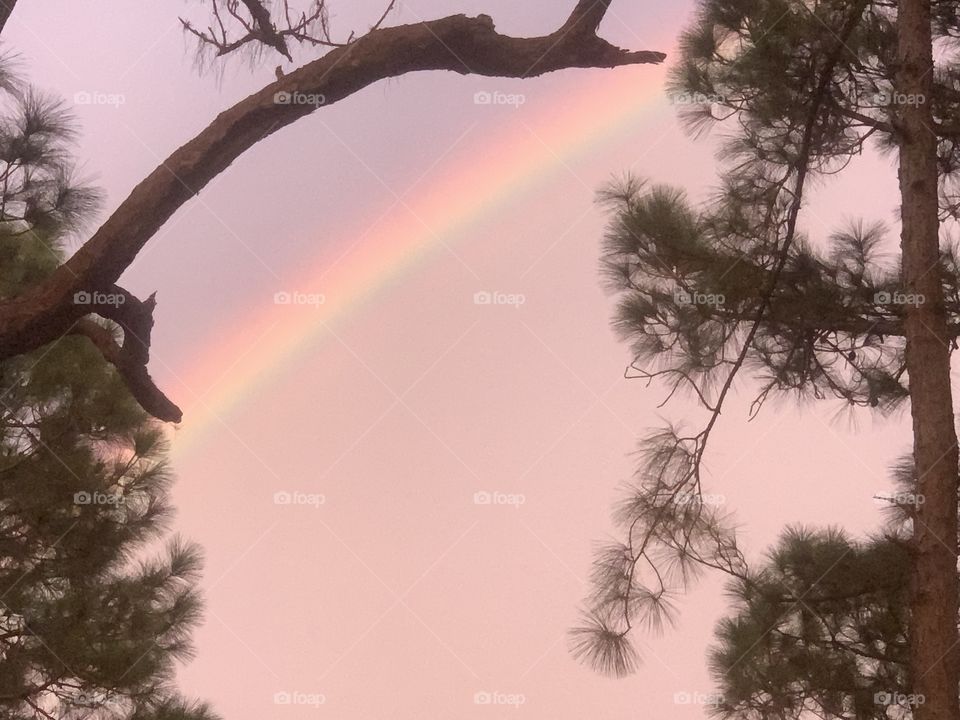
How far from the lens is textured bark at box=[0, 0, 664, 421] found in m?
2.40

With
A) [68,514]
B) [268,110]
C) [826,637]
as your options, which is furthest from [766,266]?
[68,514]

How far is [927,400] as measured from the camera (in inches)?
108

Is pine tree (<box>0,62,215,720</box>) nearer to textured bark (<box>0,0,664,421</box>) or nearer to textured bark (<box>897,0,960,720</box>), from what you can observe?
textured bark (<box>0,0,664,421</box>)

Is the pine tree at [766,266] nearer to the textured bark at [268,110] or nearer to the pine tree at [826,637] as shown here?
the pine tree at [826,637]

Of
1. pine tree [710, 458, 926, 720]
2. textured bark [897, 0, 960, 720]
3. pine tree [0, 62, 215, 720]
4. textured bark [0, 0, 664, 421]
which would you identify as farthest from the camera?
pine tree [0, 62, 215, 720]

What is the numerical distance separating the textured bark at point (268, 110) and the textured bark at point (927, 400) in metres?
0.95

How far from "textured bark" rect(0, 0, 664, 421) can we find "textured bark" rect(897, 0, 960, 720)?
95 centimetres

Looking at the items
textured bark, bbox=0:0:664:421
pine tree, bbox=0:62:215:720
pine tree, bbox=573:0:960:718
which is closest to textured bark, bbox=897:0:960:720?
pine tree, bbox=573:0:960:718

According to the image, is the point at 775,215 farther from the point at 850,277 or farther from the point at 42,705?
the point at 42,705

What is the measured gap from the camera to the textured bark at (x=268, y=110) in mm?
2396

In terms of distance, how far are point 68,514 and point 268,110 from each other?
185 cm

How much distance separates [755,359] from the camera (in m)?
3.25

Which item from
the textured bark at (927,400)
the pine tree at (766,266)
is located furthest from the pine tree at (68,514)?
the textured bark at (927,400)

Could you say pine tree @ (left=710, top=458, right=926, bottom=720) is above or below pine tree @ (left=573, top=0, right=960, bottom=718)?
below
